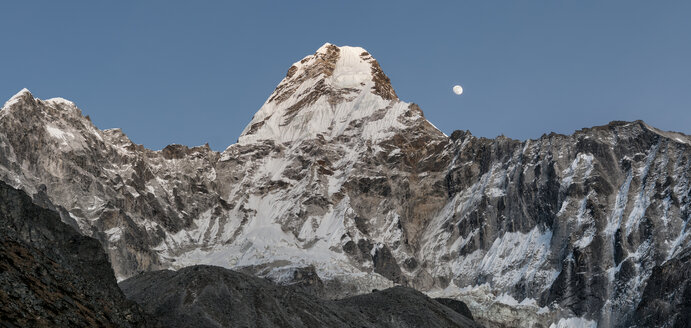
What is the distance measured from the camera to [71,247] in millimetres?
111062

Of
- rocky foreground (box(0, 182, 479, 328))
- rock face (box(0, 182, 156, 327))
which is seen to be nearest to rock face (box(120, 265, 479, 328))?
rocky foreground (box(0, 182, 479, 328))

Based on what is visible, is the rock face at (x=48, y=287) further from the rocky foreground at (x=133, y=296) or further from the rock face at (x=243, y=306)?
the rock face at (x=243, y=306)

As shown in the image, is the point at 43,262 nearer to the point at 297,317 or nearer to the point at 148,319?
the point at 148,319

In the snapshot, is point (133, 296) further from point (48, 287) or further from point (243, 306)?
point (48, 287)

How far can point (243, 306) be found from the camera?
370 feet

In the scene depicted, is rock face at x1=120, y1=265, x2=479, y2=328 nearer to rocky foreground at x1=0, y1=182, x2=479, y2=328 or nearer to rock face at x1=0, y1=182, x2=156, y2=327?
rocky foreground at x1=0, y1=182, x2=479, y2=328

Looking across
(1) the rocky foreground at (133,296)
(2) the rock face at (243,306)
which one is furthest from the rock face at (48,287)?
(2) the rock face at (243,306)

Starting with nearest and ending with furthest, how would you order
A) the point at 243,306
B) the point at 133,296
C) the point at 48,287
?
Result: the point at 48,287
the point at 243,306
the point at 133,296

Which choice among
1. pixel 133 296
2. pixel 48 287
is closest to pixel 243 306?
pixel 133 296

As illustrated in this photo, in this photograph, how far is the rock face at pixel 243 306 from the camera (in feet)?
356

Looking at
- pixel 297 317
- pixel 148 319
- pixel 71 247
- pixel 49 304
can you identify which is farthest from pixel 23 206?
pixel 49 304

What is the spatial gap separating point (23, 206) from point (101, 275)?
48.8 feet

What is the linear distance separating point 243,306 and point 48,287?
4398cm

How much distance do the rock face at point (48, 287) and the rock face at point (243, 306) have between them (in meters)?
8.60
